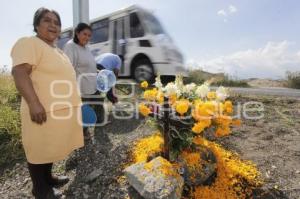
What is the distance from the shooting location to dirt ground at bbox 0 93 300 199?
134 inches

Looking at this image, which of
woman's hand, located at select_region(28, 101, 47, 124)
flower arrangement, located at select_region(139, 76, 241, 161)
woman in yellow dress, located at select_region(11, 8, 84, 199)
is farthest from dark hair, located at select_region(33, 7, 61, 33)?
flower arrangement, located at select_region(139, 76, 241, 161)

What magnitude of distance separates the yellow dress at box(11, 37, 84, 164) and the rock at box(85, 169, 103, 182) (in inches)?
25.1

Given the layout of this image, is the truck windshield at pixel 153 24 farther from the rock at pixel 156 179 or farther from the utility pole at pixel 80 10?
the rock at pixel 156 179

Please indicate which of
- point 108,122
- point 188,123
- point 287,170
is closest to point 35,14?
point 188,123

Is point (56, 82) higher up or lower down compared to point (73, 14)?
lower down

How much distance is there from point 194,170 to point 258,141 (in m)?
1.46

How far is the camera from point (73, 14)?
25.4 feet

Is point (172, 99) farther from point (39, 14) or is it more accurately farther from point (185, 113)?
point (39, 14)

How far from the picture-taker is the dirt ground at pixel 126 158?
11.2 ft

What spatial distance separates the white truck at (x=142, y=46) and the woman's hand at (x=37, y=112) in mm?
5676

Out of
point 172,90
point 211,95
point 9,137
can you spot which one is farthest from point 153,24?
point 211,95

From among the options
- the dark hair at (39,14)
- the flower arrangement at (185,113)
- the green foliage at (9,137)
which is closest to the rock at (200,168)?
the flower arrangement at (185,113)

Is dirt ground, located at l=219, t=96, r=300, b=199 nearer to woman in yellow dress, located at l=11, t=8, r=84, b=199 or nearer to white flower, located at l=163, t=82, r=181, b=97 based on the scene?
white flower, located at l=163, t=82, r=181, b=97

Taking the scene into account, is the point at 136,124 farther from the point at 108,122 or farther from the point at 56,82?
the point at 56,82
